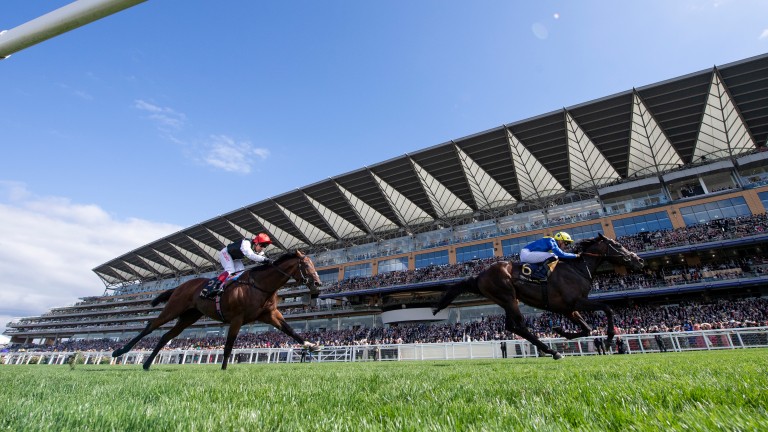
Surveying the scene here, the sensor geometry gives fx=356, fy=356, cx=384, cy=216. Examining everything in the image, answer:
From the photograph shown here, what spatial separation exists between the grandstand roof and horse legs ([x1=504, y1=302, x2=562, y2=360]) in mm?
29746

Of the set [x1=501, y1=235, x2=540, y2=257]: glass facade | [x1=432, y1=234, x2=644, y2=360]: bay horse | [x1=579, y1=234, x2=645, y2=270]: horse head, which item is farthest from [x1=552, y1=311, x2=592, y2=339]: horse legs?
[x1=501, y1=235, x2=540, y2=257]: glass facade

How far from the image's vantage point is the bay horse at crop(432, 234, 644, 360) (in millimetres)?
7355

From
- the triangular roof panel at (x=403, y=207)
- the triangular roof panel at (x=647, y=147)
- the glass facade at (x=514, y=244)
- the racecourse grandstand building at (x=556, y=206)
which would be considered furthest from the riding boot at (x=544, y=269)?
the triangular roof panel at (x=403, y=207)

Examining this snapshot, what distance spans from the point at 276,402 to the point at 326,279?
5195 centimetres

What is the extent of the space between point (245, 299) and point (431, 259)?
39.7 meters

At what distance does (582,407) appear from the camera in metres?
1.74

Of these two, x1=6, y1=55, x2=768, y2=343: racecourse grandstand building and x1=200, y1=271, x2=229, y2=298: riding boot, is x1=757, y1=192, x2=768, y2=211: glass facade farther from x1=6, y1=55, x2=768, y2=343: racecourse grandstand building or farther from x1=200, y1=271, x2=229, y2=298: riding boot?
x1=200, y1=271, x2=229, y2=298: riding boot

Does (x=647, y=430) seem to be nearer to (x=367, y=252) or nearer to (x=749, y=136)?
(x=749, y=136)

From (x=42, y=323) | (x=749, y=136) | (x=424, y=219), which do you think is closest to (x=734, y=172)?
(x=749, y=136)

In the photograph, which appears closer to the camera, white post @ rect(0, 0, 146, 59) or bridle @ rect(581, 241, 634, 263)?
white post @ rect(0, 0, 146, 59)

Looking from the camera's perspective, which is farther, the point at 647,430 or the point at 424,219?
the point at 424,219

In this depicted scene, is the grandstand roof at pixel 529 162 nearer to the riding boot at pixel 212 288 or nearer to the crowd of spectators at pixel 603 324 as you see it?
the crowd of spectators at pixel 603 324

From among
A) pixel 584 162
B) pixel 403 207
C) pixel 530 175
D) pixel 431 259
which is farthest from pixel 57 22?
pixel 431 259

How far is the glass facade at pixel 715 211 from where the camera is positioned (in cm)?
3148
